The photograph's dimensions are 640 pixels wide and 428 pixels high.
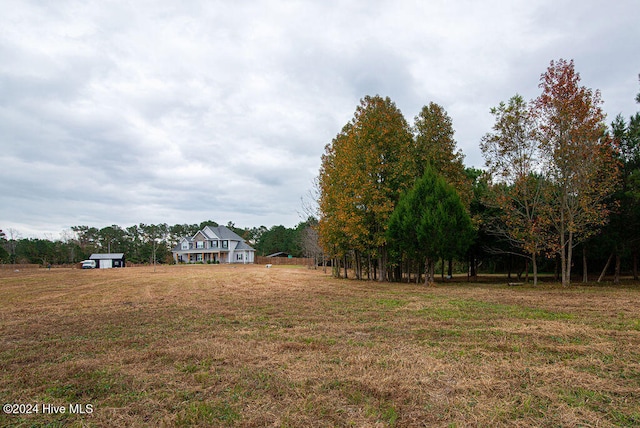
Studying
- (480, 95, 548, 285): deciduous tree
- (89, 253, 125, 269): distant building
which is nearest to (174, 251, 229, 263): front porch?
(89, 253, 125, 269): distant building

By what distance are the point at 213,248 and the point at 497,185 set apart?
49679mm

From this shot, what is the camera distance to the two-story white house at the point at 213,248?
60812mm

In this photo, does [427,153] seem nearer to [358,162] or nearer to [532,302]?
[358,162]

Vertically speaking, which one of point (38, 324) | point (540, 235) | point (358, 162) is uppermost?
point (358, 162)

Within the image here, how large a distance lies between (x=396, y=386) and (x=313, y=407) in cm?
108

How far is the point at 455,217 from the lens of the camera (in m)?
18.7

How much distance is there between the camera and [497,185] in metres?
20.1

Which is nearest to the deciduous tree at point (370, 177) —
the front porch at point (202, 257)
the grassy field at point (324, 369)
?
the grassy field at point (324, 369)

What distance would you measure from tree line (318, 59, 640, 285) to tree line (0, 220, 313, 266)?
3059 cm

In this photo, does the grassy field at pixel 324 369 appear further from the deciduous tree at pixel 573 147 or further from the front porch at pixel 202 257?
the front porch at pixel 202 257

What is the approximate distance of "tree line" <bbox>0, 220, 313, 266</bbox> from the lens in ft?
194

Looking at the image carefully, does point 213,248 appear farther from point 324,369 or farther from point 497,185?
point 324,369

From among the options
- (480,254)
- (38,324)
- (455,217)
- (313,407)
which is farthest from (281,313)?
(480,254)

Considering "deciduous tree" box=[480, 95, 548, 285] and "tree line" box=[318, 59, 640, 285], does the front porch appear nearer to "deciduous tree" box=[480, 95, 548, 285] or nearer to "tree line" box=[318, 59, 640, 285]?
"tree line" box=[318, 59, 640, 285]
